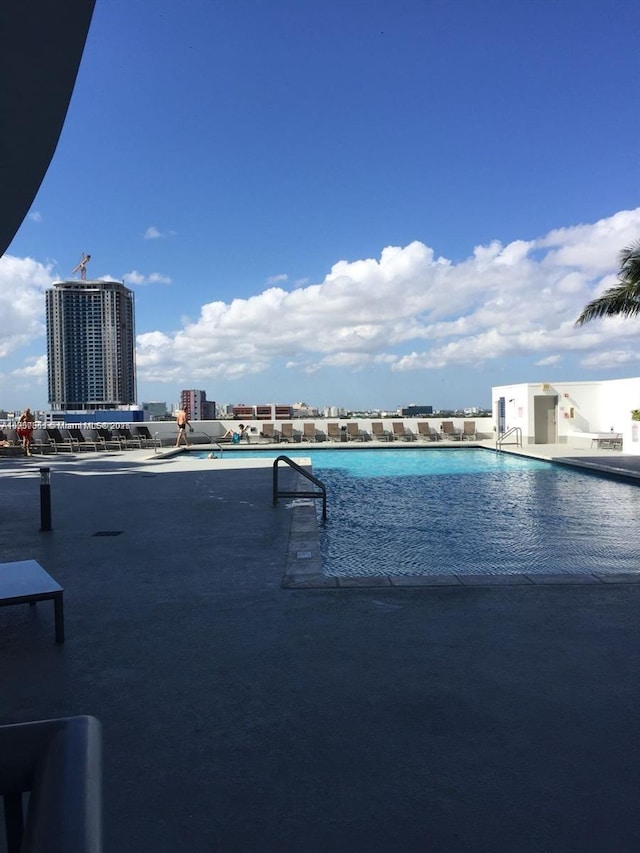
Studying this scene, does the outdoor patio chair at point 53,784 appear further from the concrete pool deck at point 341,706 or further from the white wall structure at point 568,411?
the white wall structure at point 568,411

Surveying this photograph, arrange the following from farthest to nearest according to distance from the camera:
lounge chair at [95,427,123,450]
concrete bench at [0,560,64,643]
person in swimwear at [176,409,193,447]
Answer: lounge chair at [95,427,123,450]
person in swimwear at [176,409,193,447]
concrete bench at [0,560,64,643]

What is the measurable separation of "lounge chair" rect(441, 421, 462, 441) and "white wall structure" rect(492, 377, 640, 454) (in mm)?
3200

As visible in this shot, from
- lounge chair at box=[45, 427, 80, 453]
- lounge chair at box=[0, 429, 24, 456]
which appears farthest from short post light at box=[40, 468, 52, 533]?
lounge chair at box=[45, 427, 80, 453]

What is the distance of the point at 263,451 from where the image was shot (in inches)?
886

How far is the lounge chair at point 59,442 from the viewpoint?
816 inches

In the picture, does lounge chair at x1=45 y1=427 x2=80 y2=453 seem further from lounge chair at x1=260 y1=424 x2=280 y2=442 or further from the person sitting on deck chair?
lounge chair at x1=260 y1=424 x2=280 y2=442

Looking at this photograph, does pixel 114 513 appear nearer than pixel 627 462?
Yes

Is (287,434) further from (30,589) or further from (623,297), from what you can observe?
(30,589)

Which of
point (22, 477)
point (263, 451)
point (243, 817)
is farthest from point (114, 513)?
point (263, 451)

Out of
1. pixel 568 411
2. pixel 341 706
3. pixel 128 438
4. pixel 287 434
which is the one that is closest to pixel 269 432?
pixel 287 434

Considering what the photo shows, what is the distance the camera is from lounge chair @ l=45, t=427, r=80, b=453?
68.0ft

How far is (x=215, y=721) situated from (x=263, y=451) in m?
19.8

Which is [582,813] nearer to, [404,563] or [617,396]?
[404,563]

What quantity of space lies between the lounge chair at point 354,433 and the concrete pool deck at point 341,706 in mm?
20099
